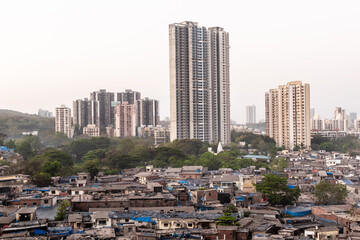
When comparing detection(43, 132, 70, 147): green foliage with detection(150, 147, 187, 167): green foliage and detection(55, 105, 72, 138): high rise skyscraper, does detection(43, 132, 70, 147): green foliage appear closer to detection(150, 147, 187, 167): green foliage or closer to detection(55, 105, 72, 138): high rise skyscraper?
detection(55, 105, 72, 138): high rise skyscraper

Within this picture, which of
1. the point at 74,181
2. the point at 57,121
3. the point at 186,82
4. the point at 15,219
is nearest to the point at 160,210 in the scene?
the point at 15,219

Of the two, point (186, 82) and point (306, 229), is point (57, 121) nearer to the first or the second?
Answer: point (186, 82)

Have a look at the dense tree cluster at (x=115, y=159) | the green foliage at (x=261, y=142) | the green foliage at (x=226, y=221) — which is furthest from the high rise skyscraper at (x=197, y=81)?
the green foliage at (x=226, y=221)

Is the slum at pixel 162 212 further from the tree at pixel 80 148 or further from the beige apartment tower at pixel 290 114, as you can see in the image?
the beige apartment tower at pixel 290 114

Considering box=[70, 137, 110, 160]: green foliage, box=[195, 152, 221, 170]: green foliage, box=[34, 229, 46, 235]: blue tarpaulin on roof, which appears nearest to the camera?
box=[34, 229, 46, 235]: blue tarpaulin on roof

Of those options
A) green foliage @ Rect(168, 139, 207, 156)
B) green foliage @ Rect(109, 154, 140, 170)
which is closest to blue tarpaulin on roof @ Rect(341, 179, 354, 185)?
green foliage @ Rect(109, 154, 140, 170)

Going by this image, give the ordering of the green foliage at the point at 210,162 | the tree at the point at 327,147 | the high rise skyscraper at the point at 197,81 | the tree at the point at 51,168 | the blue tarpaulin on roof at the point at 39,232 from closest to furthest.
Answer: the blue tarpaulin on roof at the point at 39,232 < the tree at the point at 51,168 < the green foliage at the point at 210,162 < the high rise skyscraper at the point at 197,81 < the tree at the point at 327,147
